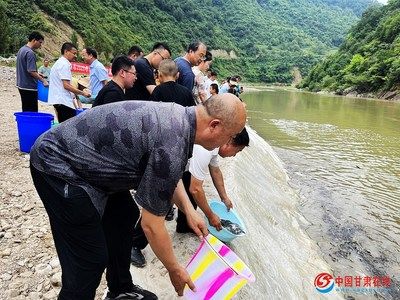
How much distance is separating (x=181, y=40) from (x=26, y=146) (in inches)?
3342

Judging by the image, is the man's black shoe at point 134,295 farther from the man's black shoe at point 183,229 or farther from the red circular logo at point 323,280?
the red circular logo at point 323,280

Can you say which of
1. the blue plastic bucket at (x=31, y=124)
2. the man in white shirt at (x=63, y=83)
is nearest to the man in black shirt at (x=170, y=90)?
the man in white shirt at (x=63, y=83)

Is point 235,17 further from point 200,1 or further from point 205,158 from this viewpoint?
point 205,158

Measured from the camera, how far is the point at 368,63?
5331 cm

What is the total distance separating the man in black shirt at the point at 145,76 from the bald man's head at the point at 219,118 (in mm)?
3094

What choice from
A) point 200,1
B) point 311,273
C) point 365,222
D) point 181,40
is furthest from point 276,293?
point 200,1

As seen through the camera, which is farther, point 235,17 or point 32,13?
point 235,17

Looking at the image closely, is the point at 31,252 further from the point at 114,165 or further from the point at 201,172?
the point at 114,165

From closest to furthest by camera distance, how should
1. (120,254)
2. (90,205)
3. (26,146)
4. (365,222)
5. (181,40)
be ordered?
(90,205) → (120,254) → (26,146) → (365,222) → (181,40)

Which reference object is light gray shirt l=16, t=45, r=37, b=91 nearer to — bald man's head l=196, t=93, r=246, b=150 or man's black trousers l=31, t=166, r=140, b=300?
man's black trousers l=31, t=166, r=140, b=300

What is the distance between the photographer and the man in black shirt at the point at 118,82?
3.99 m

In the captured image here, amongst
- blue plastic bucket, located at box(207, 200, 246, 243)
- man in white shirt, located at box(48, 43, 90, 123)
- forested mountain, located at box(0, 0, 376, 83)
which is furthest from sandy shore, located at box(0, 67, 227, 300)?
forested mountain, located at box(0, 0, 376, 83)

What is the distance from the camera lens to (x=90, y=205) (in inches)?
83.0

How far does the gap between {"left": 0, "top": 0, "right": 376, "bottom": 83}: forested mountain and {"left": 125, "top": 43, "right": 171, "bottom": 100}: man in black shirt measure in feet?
76.1
